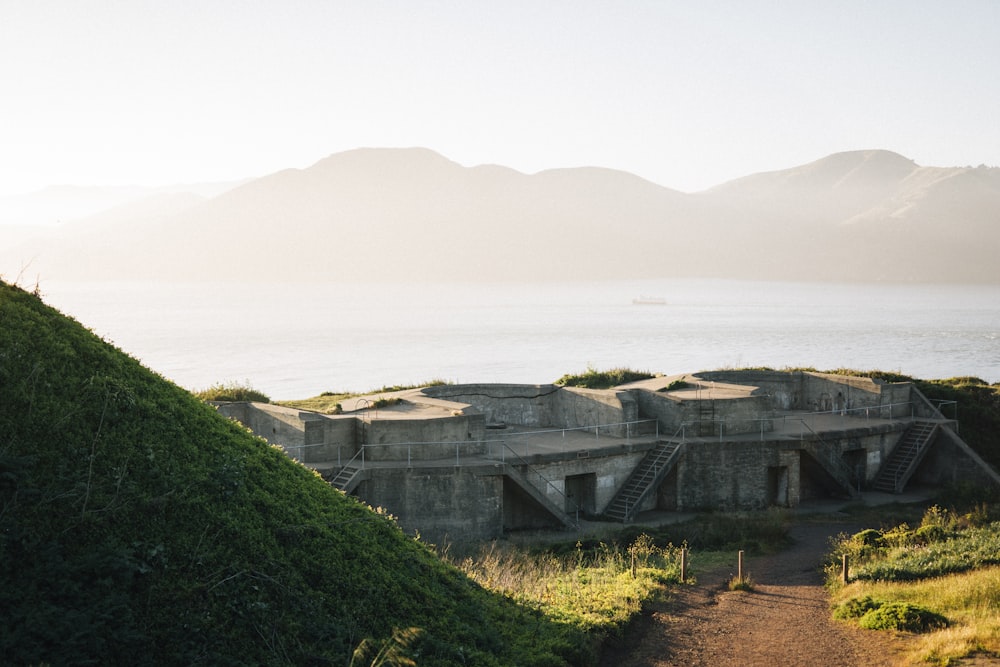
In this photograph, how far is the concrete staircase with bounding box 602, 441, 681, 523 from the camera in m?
26.9

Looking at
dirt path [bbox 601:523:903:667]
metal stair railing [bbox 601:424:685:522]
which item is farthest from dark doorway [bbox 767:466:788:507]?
dirt path [bbox 601:523:903:667]

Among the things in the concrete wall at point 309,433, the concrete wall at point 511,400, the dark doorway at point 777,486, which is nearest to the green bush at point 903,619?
the concrete wall at point 309,433

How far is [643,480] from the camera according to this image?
27547mm

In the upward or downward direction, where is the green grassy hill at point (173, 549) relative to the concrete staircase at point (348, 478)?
upward

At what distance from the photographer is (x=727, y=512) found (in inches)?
1094

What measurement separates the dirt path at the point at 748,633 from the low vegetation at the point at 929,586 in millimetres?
448

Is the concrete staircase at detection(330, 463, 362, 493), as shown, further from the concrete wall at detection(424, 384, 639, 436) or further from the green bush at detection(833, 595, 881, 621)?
the green bush at detection(833, 595, 881, 621)

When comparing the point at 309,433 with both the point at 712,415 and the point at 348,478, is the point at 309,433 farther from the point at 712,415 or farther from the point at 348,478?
the point at 712,415

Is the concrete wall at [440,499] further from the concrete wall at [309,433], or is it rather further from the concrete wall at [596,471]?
the concrete wall at [596,471]

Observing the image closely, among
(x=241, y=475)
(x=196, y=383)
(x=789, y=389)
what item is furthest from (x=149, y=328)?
(x=241, y=475)

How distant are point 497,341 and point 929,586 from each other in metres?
98.6

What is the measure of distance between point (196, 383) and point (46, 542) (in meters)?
65.3

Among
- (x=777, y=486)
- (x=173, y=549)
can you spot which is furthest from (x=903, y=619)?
(x=777, y=486)

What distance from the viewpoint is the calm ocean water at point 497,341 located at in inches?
3329
